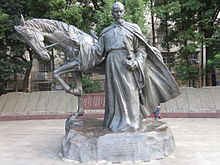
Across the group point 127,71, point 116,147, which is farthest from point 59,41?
point 116,147

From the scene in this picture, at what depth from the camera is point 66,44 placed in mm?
6082

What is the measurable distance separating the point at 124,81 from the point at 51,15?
8303 mm

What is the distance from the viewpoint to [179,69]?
13.4m

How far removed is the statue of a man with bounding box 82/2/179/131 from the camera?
4.32 m

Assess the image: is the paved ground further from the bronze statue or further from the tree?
Answer: the tree

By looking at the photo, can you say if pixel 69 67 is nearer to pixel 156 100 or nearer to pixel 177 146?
pixel 156 100

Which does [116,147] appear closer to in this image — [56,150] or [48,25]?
[56,150]

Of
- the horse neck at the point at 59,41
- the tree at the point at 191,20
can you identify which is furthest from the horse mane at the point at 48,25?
the tree at the point at 191,20

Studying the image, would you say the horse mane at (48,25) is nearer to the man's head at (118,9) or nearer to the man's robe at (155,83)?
the man's robe at (155,83)

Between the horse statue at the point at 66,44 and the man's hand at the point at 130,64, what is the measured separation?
71cm

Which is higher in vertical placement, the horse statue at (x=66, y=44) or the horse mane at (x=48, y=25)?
the horse mane at (x=48, y=25)

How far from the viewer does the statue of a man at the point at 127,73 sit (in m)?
4.32

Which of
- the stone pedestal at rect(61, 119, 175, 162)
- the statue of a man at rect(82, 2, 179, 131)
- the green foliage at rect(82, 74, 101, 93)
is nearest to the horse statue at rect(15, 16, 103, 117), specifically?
the statue of a man at rect(82, 2, 179, 131)

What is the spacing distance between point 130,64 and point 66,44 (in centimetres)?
246
